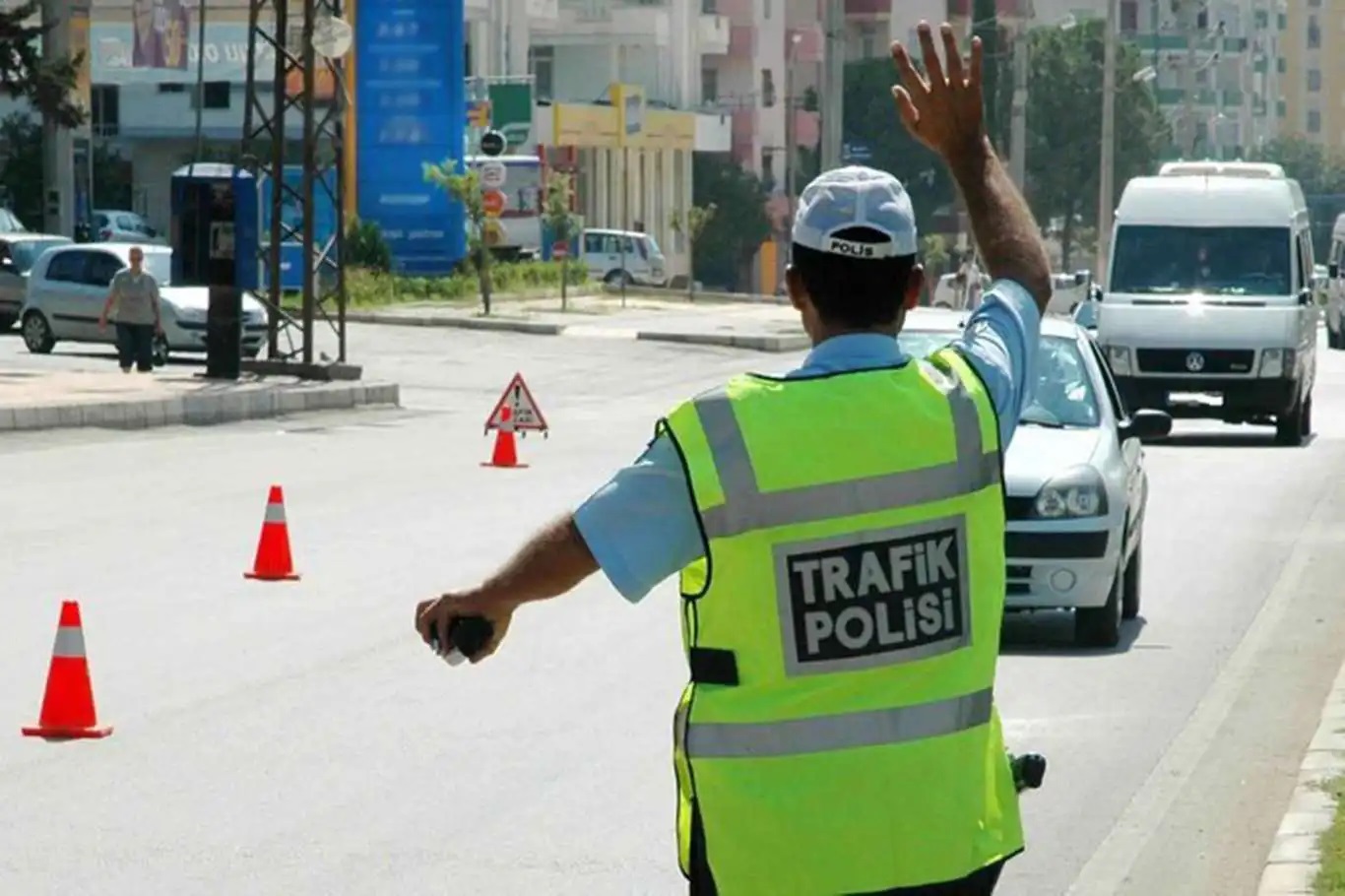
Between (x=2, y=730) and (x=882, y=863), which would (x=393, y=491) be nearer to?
(x=2, y=730)

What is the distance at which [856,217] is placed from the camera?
408cm

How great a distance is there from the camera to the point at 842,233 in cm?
408

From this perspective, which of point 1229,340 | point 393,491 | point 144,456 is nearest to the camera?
point 393,491

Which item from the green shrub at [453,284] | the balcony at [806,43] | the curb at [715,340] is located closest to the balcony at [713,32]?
the balcony at [806,43]

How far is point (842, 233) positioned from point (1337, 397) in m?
36.5

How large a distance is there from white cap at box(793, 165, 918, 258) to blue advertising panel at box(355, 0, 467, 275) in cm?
5732

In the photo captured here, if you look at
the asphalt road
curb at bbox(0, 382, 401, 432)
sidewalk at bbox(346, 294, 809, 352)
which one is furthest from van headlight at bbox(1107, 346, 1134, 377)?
sidewalk at bbox(346, 294, 809, 352)

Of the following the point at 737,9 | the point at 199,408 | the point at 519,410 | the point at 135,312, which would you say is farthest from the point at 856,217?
the point at 737,9

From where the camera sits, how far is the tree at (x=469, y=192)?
→ 53031mm

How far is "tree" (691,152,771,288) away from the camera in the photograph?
97312 mm

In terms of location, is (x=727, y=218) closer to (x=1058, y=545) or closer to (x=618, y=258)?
(x=618, y=258)

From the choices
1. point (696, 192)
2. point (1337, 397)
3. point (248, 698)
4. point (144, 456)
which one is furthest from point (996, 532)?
point (696, 192)

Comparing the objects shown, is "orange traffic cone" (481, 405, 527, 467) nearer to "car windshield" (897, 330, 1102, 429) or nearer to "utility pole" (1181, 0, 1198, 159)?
"car windshield" (897, 330, 1102, 429)

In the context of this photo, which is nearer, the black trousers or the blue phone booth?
the blue phone booth
